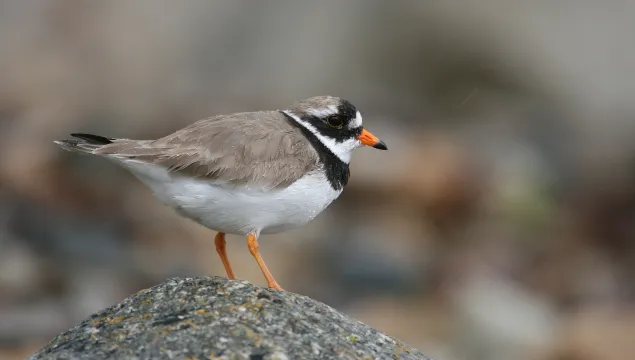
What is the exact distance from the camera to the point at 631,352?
15.3 m

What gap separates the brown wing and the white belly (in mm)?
81

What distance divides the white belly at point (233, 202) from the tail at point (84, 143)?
37 centimetres

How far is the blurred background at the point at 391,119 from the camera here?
17.5m

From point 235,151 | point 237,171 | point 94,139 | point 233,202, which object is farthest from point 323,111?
point 94,139

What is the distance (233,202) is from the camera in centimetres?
760

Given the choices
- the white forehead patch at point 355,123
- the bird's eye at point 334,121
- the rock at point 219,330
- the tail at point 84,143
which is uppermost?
the white forehead patch at point 355,123

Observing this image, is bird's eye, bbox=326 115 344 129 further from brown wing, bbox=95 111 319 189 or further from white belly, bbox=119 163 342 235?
white belly, bbox=119 163 342 235

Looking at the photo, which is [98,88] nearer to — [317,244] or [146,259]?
[146,259]

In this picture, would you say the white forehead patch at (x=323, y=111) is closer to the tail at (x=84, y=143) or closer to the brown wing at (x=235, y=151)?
the brown wing at (x=235, y=151)

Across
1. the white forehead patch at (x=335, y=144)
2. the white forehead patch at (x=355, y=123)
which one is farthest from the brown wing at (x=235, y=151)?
the white forehead patch at (x=355, y=123)

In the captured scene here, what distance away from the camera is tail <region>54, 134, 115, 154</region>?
25.7 feet

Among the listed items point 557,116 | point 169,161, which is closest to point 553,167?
point 557,116

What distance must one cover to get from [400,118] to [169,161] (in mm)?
12374

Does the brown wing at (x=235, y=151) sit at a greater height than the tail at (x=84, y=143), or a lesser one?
greater
